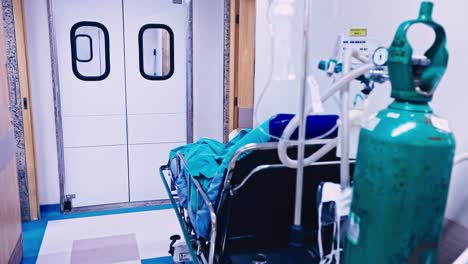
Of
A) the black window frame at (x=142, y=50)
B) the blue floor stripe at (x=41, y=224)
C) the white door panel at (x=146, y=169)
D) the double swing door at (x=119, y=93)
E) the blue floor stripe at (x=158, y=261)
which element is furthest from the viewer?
the white door panel at (x=146, y=169)

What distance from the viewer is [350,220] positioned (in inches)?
37.9

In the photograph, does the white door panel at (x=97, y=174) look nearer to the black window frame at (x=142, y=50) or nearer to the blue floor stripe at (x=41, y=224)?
the blue floor stripe at (x=41, y=224)

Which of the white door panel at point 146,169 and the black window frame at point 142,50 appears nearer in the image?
the black window frame at point 142,50

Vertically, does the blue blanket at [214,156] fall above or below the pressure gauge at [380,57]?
below

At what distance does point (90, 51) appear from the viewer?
3.44 meters

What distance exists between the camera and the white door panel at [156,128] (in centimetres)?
369

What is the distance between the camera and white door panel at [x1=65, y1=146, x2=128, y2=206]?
357 centimetres

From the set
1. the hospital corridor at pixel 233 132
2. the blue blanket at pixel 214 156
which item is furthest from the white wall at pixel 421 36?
the blue blanket at pixel 214 156

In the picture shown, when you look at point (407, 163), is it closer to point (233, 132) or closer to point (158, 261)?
point (233, 132)

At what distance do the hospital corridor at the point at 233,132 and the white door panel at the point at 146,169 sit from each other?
0.04 ft

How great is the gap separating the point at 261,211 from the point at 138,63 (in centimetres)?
243

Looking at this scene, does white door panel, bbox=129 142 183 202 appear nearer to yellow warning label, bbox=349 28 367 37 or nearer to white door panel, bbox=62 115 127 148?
white door panel, bbox=62 115 127 148

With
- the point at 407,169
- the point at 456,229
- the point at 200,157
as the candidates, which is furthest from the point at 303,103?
the point at 200,157

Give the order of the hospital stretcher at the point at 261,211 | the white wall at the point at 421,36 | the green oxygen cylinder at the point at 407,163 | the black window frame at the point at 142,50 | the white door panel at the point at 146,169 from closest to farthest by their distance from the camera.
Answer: the green oxygen cylinder at the point at 407,163
the white wall at the point at 421,36
the hospital stretcher at the point at 261,211
the black window frame at the point at 142,50
the white door panel at the point at 146,169
